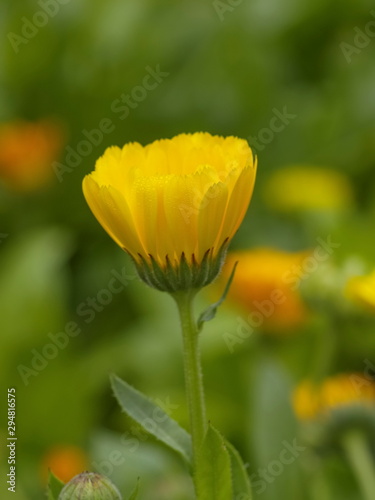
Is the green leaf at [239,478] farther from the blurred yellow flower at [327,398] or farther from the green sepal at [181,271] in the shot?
the blurred yellow flower at [327,398]

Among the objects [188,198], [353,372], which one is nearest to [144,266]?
[188,198]

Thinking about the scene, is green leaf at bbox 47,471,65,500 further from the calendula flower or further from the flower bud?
the calendula flower

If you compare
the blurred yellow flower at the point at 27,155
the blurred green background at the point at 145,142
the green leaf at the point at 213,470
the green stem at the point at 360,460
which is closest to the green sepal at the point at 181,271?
the green leaf at the point at 213,470

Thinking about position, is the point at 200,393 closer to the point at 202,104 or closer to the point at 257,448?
the point at 257,448

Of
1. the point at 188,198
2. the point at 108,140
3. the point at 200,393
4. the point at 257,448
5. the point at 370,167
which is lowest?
the point at 370,167

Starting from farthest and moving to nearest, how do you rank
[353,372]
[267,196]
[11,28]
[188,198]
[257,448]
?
[11,28] < [267,196] < [353,372] < [257,448] < [188,198]
